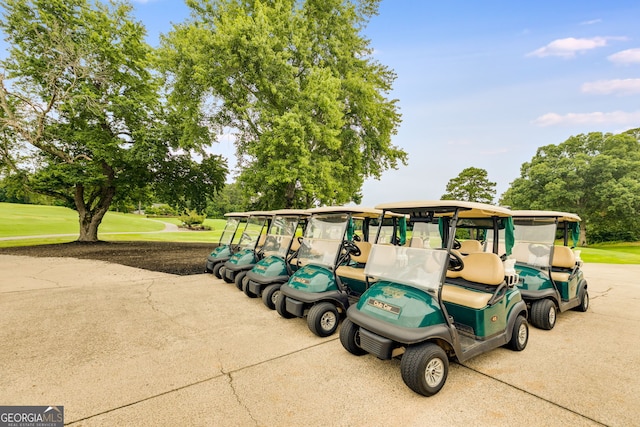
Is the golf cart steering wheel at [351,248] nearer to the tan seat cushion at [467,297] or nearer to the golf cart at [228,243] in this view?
the tan seat cushion at [467,297]

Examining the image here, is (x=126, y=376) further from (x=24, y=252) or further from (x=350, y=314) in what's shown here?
(x=24, y=252)

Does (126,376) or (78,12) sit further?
(78,12)

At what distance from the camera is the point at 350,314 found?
11.2 feet

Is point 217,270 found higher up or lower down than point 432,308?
lower down

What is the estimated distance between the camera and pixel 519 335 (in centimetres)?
386

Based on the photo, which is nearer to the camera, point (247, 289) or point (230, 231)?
point (247, 289)

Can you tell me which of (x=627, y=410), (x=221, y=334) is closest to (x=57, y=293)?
(x=221, y=334)

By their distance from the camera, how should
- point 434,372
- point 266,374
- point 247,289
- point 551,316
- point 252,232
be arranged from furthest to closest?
point 252,232, point 247,289, point 551,316, point 266,374, point 434,372

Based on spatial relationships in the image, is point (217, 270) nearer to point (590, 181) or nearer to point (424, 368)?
point (424, 368)

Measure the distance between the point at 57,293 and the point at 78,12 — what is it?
17349mm

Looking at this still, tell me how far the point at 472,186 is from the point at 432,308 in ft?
119

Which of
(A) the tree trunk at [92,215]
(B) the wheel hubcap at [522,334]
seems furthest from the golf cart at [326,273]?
(A) the tree trunk at [92,215]

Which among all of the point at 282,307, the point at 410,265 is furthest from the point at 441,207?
the point at 282,307

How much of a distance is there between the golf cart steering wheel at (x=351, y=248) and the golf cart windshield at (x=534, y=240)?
10.8ft
